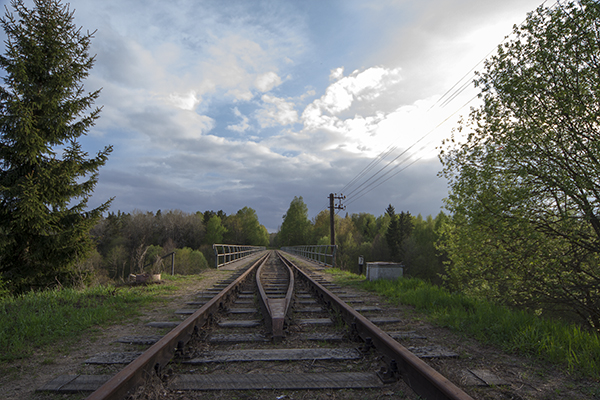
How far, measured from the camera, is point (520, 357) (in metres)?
3.01

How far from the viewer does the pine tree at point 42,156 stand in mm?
7977

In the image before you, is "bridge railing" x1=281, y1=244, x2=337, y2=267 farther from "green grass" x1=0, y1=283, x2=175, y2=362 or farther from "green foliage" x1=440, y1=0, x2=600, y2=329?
"green grass" x1=0, y1=283, x2=175, y2=362

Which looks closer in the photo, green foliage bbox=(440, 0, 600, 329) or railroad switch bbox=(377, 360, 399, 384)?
railroad switch bbox=(377, 360, 399, 384)

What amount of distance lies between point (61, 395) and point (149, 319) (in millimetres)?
2391

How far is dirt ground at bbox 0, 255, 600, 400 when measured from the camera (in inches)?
86.0

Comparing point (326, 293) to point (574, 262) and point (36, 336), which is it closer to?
point (36, 336)

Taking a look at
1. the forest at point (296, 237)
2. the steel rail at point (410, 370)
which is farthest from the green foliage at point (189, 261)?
the steel rail at point (410, 370)

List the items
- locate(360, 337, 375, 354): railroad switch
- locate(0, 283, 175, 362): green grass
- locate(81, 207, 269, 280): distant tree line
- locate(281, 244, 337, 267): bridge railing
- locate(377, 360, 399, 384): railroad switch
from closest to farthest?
locate(377, 360, 399, 384): railroad switch < locate(360, 337, 375, 354): railroad switch < locate(0, 283, 175, 362): green grass < locate(281, 244, 337, 267): bridge railing < locate(81, 207, 269, 280): distant tree line

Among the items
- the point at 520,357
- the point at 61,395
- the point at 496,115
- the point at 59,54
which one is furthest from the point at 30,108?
the point at 496,115

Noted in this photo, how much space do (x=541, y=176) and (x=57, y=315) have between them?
9712 millimetres

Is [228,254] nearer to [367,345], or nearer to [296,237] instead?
[367,345]

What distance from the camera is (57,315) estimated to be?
4.35m

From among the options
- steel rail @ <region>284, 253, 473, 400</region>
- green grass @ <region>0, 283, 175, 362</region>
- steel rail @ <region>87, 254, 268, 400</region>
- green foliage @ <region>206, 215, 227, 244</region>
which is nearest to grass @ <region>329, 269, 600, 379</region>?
steel rail @ <region>284, 253, 473, 400</region>

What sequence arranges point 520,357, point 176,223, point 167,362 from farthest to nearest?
point 176,223 < point 520,357 < point 167,362
